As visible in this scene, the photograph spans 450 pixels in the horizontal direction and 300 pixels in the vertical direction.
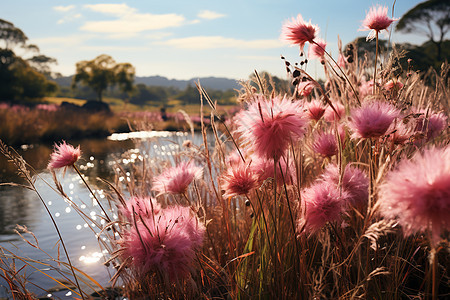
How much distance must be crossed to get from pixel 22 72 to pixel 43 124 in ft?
69.7

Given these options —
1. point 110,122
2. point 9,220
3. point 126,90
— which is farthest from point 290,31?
point 126,90

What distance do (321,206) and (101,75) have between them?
140 ft

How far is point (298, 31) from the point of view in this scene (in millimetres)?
1363

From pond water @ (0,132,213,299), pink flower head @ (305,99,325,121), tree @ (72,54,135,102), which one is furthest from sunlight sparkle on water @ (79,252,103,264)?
tree @ (72,54,135,102)

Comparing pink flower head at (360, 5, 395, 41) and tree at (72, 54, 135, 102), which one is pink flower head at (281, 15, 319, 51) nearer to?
pink flower head at (360, 5, 395, 41)

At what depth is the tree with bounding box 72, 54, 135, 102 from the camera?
1587 inches

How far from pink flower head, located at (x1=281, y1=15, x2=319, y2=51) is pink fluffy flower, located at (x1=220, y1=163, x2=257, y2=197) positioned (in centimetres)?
55

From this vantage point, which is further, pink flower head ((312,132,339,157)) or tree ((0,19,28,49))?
tree ((0,19,28,49))

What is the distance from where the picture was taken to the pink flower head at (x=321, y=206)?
1.09m

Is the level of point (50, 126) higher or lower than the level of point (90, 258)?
higher

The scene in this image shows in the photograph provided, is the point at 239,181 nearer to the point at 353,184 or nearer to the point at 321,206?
the point at 321,206

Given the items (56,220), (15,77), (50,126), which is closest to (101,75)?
(15,77)

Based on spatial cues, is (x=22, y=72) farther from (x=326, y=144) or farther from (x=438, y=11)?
(x=326, y=144)

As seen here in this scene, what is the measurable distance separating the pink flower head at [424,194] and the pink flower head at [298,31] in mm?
826
